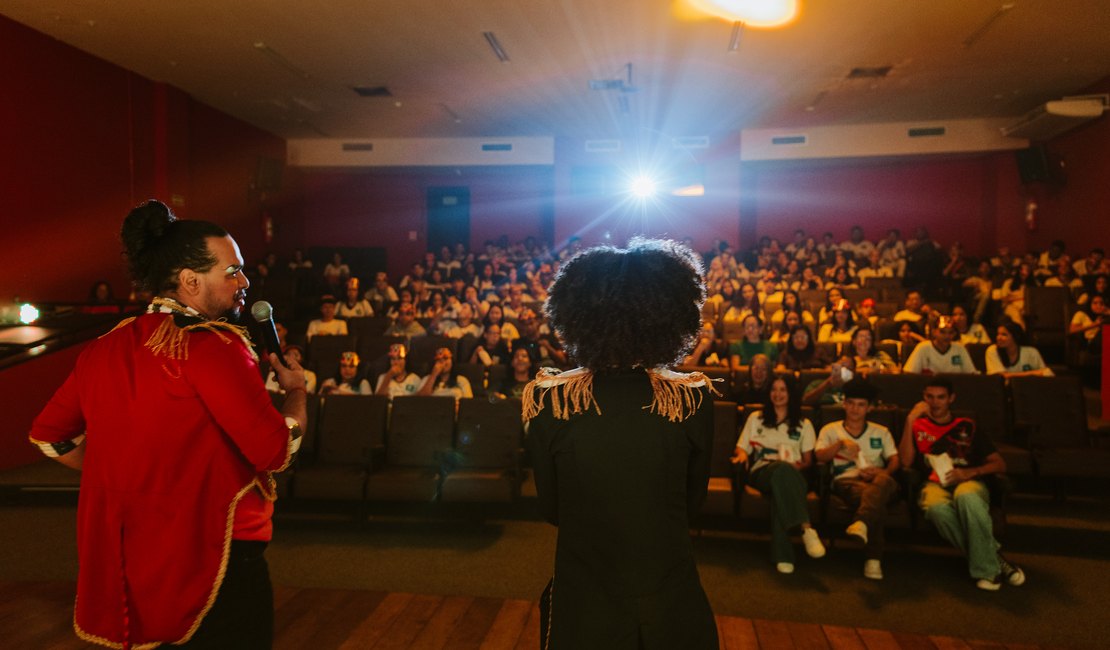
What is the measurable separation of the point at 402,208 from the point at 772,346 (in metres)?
9.76

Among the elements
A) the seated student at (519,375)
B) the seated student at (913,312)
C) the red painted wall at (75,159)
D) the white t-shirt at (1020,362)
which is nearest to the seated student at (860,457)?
the white t-shirt at (1020,362)

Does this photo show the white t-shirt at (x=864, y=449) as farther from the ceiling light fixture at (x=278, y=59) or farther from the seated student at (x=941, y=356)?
the ceiling light fixture at (x=278, y=59)

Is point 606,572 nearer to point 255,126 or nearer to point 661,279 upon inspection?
point 661,279

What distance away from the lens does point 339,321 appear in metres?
8.23

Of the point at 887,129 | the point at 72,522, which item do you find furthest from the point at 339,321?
the point at 887,129

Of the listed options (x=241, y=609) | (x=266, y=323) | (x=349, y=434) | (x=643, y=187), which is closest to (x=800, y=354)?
(x=349, y=434)

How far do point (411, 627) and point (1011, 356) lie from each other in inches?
220

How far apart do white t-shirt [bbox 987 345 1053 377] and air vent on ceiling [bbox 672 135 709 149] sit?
7.92 m

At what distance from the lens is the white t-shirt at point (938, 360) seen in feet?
19.8

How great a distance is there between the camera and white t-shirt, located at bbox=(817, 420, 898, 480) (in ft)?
13.5

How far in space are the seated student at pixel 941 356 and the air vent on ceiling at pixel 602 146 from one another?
27.0 ft

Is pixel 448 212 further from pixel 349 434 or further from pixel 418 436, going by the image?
pixel 418 436

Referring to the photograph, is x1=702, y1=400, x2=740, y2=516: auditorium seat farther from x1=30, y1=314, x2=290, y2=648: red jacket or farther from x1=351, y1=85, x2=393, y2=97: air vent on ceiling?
x1=351, y1=85, x2=393, y2=97: air vent on ceiling

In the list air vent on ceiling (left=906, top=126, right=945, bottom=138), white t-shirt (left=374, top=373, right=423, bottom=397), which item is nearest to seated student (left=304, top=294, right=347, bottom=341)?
white t-shirt (left=374, top=373, right=423, bottom=397)
